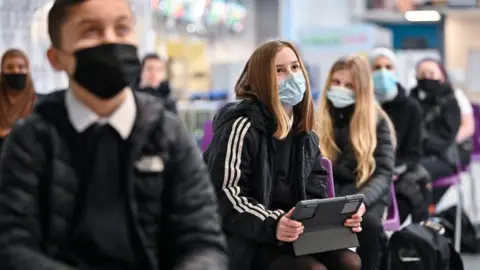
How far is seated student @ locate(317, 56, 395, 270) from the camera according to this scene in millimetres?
4715

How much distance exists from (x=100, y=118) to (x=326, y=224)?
4.87 ft

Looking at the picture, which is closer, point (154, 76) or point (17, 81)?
point (17, 81)

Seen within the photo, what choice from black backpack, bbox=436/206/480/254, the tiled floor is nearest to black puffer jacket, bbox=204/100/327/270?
black backpack, bbox=436/206/480/254

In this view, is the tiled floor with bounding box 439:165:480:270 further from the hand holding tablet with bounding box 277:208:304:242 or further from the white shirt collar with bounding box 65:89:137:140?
the white shirt collar with bounding box 65:89:137:140

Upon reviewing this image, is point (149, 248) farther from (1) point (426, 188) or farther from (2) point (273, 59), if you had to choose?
(1) point (426, 188)

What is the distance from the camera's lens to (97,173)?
7.08 feet

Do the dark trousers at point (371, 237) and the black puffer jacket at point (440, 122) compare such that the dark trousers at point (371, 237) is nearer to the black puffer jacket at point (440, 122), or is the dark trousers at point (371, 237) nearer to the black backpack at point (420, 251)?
the black backpack at point (420, 251)

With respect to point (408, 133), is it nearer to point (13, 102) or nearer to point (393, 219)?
point (393, 219)

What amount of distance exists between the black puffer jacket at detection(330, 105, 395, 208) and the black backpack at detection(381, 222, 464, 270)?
0.25 m

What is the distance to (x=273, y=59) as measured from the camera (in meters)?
3.60

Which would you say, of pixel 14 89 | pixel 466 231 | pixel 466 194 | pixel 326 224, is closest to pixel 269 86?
pixel 326 224

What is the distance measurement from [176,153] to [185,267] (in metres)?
0.27

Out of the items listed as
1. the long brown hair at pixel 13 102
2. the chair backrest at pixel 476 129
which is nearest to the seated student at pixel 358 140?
the long brown hair at pixel 13 102

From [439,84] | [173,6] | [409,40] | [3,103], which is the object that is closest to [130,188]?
[3,103]
